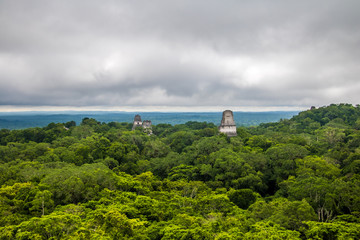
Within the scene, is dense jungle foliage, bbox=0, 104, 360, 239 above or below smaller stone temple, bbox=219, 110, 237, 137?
below

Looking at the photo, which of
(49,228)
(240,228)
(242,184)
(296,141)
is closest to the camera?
(49,228)

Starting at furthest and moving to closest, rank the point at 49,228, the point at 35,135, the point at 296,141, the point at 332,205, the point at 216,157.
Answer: the point at 35,135 → the point at 296,141 → the point at 216,157 → the point at 332,205 → the point at 49,228

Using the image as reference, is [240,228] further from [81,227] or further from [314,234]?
[81,227]

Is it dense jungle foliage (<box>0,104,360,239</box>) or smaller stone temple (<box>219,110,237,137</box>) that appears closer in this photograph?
dense jungle foliage (<box>0,104,360,239</box>)

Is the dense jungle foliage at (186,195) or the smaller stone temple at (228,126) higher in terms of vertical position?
the smaller stone temple at (228,126)

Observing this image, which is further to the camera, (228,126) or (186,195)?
(228,126)

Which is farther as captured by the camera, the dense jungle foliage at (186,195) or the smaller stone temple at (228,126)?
the smaller stone temple at (228,126)

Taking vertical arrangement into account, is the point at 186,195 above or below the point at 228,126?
below

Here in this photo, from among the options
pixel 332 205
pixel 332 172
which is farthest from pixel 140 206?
pixel 332 172
